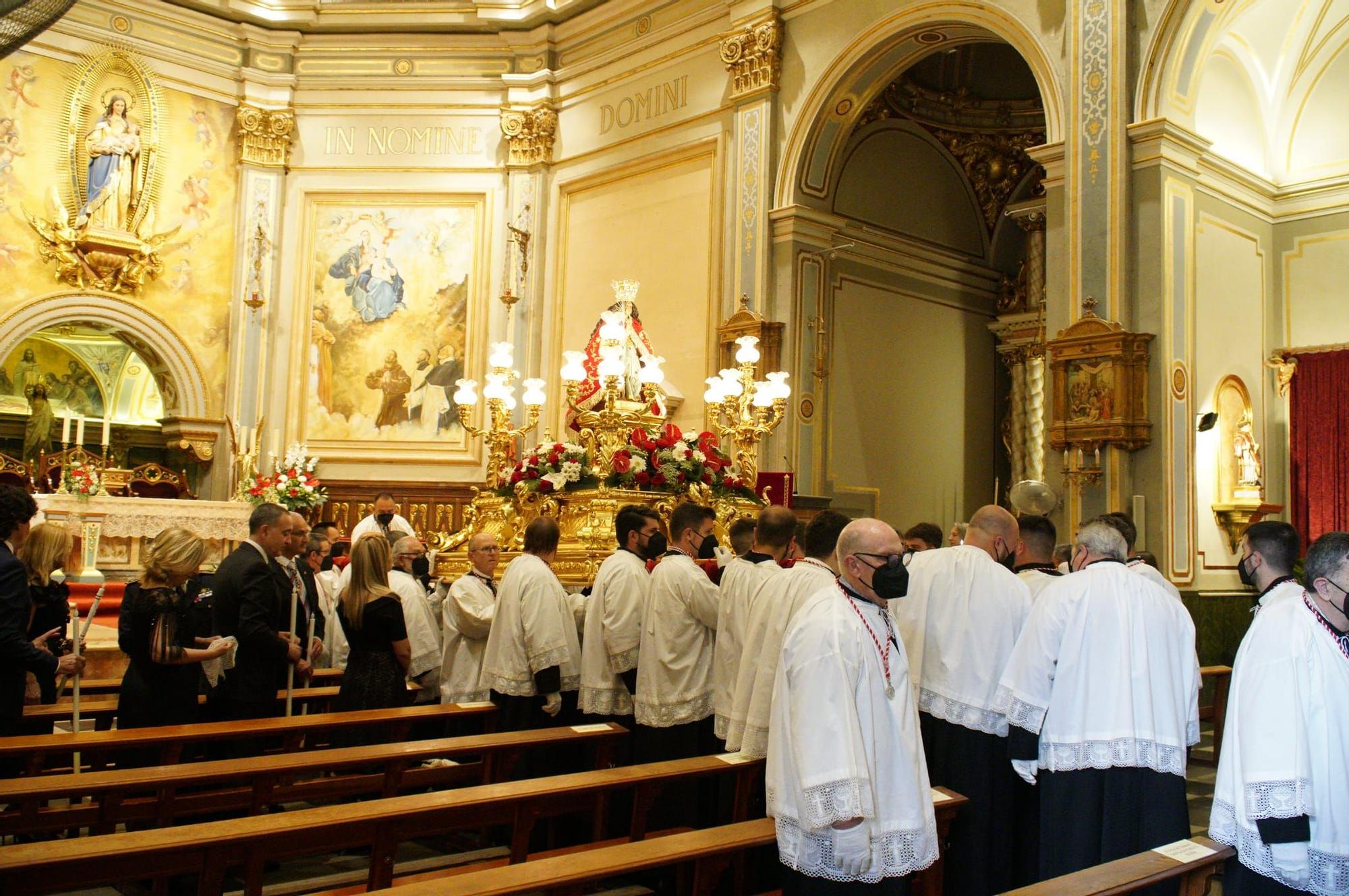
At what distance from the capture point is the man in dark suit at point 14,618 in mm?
4449

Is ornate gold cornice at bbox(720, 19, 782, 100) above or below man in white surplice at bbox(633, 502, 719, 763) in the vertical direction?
above

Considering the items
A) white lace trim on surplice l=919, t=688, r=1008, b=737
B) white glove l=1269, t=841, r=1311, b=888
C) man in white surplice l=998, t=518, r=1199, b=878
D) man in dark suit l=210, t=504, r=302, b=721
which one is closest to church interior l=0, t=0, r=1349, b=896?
man in dark suit l=210, t=504, r=302, b=721

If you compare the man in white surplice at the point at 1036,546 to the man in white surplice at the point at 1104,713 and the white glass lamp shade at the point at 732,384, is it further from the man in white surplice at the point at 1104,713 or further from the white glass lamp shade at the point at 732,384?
the white glass lamp shade at the point at 732,384

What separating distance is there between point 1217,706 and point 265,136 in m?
13.7

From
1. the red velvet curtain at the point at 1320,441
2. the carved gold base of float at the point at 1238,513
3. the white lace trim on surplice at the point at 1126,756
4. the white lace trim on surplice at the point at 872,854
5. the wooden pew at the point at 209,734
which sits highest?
the red velvet curtain at the point at 1320,441

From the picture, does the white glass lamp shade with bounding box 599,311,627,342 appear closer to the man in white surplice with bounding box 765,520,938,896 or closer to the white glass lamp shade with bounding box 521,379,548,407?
the white glass lamp shade with bounding box 521,379,548,407

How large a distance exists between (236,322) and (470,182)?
Answer: 3.73m

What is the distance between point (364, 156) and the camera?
16.3 m

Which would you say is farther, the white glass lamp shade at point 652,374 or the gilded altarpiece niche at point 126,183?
the gilded altarpiece niche at point 126,183

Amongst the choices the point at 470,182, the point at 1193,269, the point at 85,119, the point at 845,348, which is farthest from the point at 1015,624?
the point at 85,119

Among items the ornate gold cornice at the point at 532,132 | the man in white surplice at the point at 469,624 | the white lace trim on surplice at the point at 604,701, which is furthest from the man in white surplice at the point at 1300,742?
the ornate gold cornice at the point at 532,132

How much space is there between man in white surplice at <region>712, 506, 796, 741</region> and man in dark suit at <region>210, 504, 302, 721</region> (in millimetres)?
2065

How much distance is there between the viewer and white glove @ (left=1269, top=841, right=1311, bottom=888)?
3.14 m

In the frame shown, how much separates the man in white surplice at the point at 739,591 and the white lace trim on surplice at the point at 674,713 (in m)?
0.10
